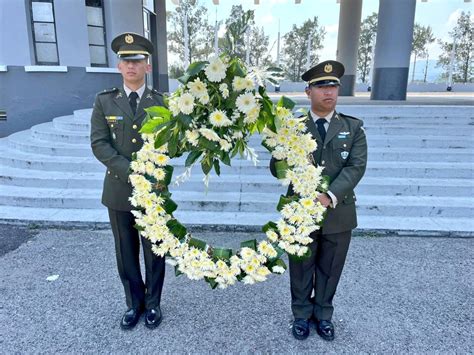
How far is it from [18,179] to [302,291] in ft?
15.3

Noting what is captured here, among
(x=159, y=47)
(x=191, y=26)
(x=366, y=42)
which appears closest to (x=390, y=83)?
(x=159, y=47)

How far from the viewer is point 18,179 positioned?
5.07 metres

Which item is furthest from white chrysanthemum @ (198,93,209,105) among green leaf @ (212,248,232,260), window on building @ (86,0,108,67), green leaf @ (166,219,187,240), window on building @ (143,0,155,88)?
window on building @ (143,0,155,88)

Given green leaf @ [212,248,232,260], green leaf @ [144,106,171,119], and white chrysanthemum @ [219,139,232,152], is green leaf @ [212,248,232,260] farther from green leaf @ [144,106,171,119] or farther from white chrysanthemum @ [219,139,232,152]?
green leaf @ [144,106,171,119]

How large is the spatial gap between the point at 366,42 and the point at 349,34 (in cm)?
2782

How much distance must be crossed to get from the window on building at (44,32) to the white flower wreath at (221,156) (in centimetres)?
679

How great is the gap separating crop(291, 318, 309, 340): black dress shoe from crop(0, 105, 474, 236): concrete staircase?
1835 mm

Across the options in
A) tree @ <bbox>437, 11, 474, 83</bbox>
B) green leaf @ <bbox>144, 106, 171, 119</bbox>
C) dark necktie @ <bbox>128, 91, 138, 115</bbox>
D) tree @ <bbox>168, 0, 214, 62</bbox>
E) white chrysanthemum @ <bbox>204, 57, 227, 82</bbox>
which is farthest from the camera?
tree @ <bbox>437, 11, 474, 83</bbox>

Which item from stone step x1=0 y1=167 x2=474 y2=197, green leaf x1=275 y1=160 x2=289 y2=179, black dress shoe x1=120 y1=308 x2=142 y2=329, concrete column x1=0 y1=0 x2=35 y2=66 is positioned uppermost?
concrete column x1=0 y1=0 x2=35 y2=66

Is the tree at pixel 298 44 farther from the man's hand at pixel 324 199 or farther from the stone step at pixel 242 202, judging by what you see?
the man's hand at pixel 324 199

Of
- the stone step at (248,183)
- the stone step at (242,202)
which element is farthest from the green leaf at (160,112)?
the stone step at (248,183)

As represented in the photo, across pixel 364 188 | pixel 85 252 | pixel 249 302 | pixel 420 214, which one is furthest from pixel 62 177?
pixel 420 214

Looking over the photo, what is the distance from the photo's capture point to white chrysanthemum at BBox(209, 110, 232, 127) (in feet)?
5.66

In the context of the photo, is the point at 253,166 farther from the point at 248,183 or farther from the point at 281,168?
the point at 281,168
